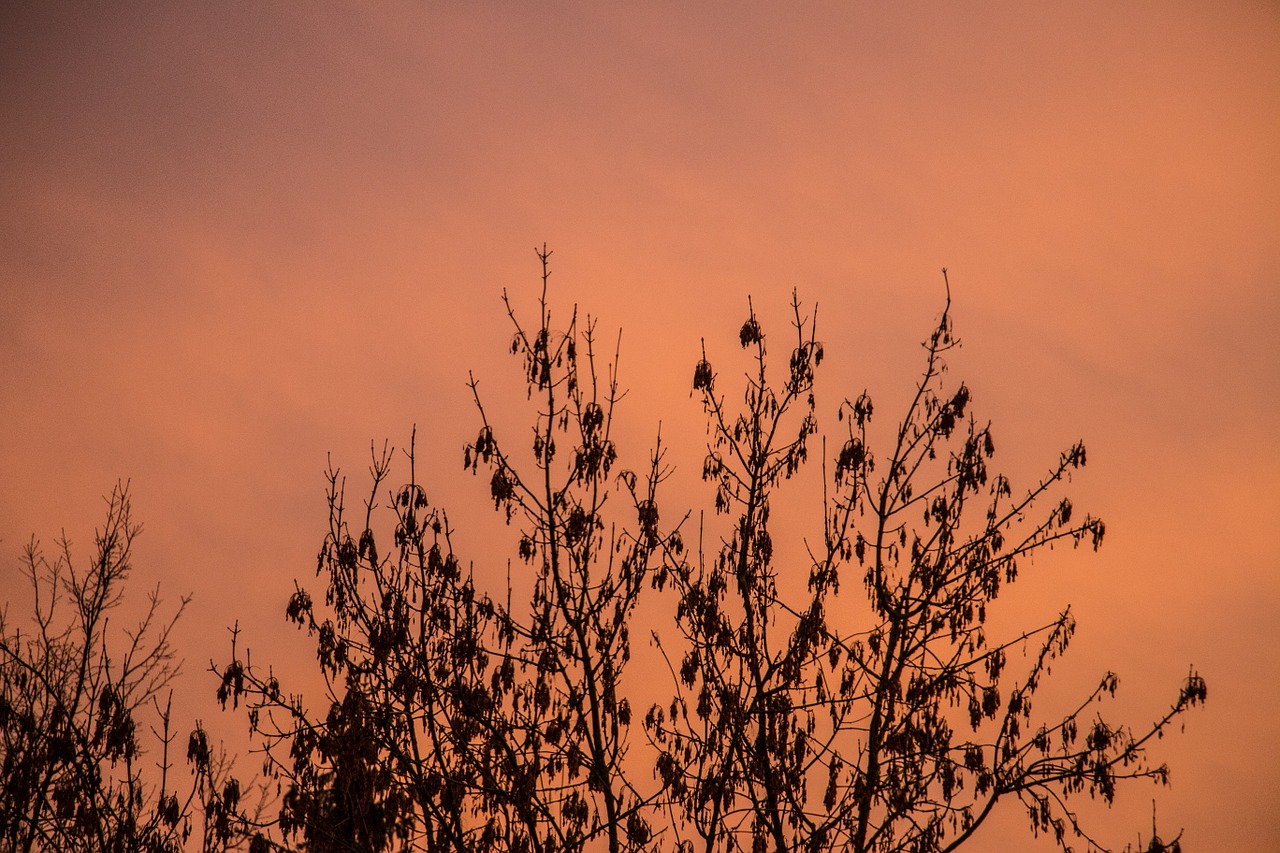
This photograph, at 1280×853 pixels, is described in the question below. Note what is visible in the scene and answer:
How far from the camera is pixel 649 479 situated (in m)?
8.31

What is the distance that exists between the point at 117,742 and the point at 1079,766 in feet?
22.5

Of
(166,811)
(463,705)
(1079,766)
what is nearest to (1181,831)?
(1079,766)

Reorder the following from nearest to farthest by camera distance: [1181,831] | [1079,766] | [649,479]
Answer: [1181,831], [1079,766], [649,479]

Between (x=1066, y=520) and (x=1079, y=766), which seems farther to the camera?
(x=1066, y=520)

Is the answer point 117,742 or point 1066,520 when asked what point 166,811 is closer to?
point 117,742

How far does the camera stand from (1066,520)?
8820mm

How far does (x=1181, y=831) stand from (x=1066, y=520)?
2424 mm

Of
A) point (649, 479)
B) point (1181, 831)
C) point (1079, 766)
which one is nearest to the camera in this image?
point (1181, 831)

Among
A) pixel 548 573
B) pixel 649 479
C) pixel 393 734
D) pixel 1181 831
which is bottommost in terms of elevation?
pixel 1181 831

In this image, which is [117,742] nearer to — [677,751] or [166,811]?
[166,811]

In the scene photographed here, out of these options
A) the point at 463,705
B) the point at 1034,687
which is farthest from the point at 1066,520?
the point at 463,705

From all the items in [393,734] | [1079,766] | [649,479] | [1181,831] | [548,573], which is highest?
[649,479]

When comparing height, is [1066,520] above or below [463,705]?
above

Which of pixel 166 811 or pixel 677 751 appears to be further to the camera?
pixel 166 811
